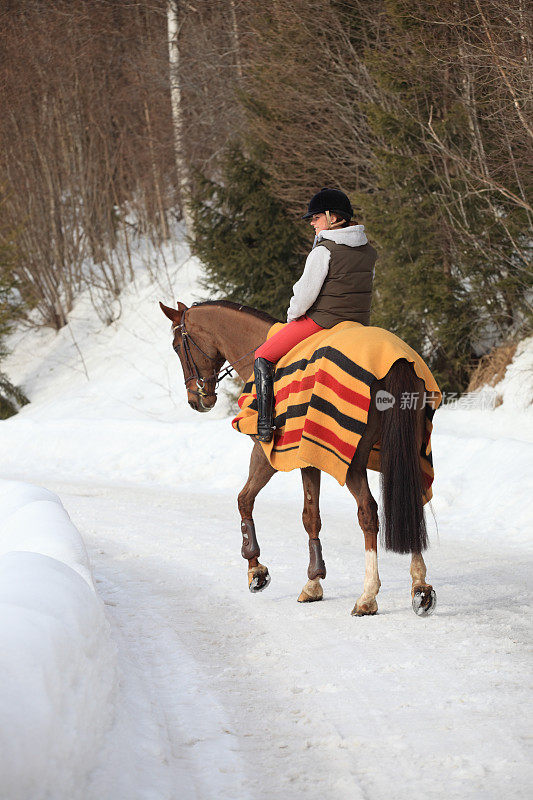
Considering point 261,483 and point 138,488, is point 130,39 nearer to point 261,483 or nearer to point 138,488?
point 138,488

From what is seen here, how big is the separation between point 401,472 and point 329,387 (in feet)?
2.22

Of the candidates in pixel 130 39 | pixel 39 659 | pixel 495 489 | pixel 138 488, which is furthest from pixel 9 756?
pixel 130 39

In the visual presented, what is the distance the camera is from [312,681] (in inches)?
158

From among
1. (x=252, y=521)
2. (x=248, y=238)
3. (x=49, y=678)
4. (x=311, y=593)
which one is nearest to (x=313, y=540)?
(x=311, y=593)

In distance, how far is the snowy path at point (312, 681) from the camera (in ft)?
9.97

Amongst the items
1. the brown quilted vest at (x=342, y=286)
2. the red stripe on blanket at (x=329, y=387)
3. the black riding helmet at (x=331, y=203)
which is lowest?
the red stripe on blanket at (x=329, y=387)

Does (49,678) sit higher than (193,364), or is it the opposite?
(193,364)

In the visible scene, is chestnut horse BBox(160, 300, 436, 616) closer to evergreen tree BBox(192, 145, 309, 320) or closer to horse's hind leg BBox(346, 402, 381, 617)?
horse's hind leg BBox(346, 402, 381, 617)

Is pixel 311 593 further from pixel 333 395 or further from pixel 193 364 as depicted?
pixel 193 364

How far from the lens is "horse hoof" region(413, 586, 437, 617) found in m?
4.96

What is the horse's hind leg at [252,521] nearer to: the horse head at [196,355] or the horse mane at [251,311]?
the horse head at [196,355]

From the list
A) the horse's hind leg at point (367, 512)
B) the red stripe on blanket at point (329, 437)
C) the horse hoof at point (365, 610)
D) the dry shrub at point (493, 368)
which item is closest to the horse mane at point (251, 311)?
the red stripe on blanket at point (329, 437)

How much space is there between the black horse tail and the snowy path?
0.48 m

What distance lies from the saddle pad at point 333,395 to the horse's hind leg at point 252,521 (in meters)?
0.21
